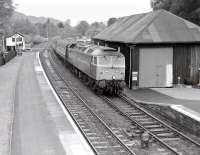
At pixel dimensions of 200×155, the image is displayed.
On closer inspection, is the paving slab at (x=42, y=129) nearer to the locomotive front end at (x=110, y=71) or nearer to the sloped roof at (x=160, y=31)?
the locomotive front end at (x=110, y=71)

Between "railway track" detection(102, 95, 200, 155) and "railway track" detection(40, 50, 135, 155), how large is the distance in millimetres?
1611

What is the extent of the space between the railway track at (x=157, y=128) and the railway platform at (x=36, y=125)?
3215 mm

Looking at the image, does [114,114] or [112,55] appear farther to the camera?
[112,55]

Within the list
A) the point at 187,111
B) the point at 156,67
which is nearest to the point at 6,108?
the point at 187,111

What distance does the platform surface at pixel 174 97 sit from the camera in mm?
20297

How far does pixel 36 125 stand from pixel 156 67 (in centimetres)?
1286

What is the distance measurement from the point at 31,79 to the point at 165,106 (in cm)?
1774

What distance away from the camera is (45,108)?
22.6 m

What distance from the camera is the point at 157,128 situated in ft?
61.6

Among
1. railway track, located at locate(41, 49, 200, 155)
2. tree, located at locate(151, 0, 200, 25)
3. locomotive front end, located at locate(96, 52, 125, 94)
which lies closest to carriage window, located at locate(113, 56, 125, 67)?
locomotive front end, located at locate(96, 52, 125, 94)

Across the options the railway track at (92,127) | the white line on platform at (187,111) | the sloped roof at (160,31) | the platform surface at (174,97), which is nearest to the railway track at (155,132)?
the railway track at (92,127)

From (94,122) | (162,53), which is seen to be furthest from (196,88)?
(94,122)

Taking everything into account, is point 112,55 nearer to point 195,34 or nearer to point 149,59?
point 149,59

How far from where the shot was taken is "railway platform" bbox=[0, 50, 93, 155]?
15.2 m
